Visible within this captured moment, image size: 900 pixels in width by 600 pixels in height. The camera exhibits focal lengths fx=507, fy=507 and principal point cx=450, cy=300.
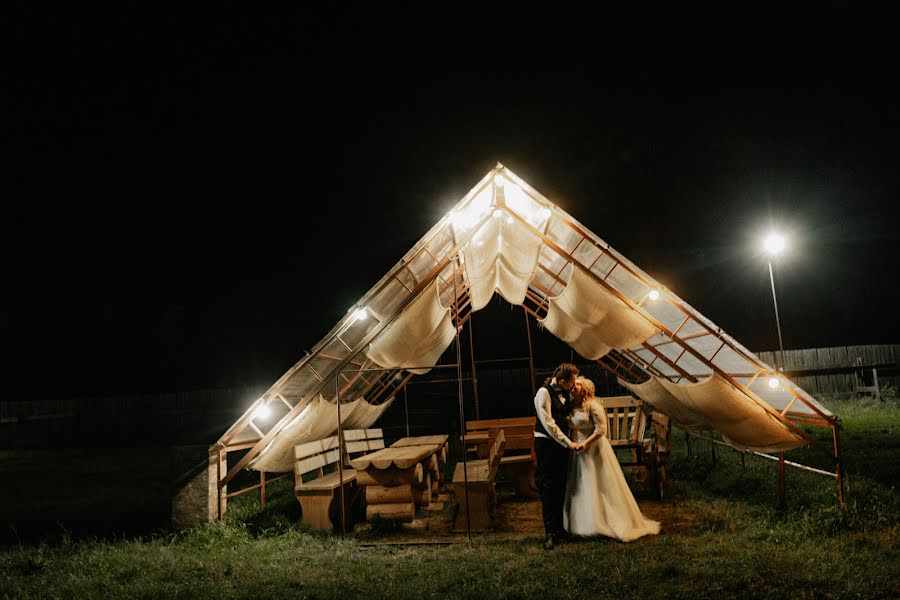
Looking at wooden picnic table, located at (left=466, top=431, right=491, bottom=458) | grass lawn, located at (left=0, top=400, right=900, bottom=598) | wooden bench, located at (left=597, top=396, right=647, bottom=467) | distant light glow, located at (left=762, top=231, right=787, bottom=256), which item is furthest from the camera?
distant light glow, located at (left=762, top=231, right=787, bottom=256)

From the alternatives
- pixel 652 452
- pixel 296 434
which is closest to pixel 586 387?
pixel 652 452

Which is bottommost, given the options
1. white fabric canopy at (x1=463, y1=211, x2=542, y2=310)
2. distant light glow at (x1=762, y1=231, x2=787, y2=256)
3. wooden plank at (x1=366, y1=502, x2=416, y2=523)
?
wooden plank at (x1=366, y1=502, x2=416, y2=523)

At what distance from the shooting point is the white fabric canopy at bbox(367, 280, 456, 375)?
5.66 meters

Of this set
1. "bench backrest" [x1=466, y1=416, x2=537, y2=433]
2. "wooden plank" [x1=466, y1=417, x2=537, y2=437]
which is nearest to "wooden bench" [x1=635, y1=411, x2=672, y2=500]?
"bench backrest" [x1=466, y1=416, x2=537, y2=433]

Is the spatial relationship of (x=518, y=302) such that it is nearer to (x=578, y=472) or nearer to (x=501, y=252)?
(x=501, y=252)

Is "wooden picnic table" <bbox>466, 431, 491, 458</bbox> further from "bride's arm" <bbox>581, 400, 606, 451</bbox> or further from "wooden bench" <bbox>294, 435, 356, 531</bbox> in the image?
"bride's arm" <bbox>581, 400, 606, 451</bbox>

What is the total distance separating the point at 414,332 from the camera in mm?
5887

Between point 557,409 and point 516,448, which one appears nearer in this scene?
point 557,409

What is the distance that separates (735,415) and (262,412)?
18.4 ft

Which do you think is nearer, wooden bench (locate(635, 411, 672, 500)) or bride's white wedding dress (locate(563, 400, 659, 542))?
bride's white wedding dress (locate(563, 400, 659, 542))

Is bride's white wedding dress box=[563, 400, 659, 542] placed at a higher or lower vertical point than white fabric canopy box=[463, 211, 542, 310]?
lower

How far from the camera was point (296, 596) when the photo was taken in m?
4.18

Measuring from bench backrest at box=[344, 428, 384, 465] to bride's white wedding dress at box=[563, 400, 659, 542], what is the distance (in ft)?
14.7

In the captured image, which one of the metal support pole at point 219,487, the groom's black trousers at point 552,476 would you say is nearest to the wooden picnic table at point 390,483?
the metal support pole at point 219,487
